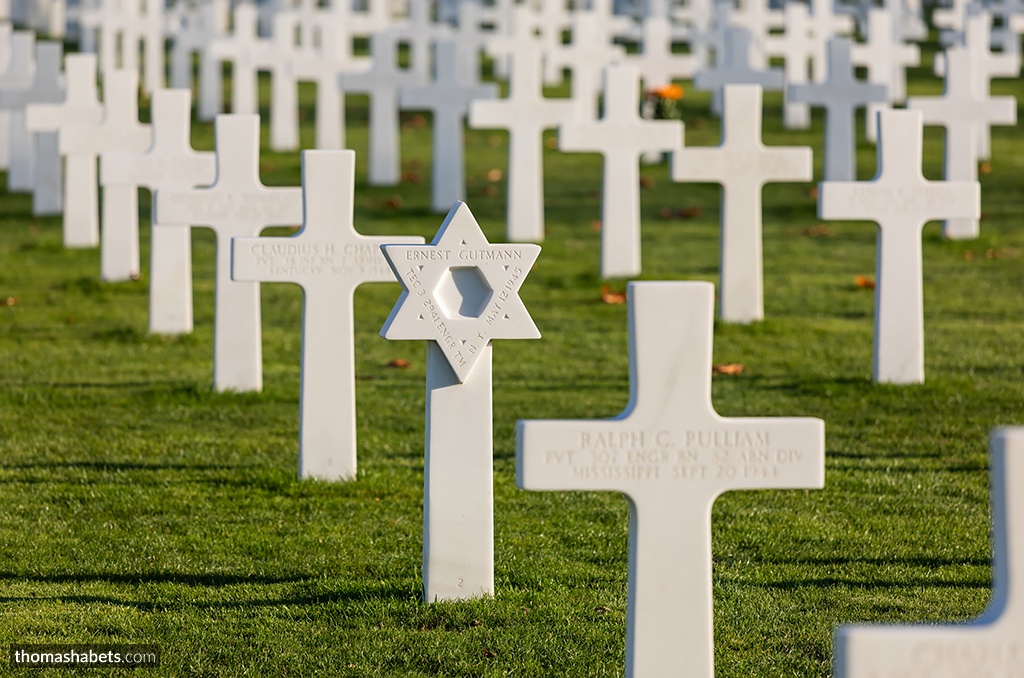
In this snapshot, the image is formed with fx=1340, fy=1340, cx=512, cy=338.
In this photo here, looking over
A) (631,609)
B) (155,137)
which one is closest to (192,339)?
(155,137)

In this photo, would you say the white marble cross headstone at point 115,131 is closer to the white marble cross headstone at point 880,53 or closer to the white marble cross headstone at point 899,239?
the white marble cross headstone at point 899,239

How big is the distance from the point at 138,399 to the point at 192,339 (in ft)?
4.30

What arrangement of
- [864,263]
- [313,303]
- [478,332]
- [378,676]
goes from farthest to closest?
1. [864,263]
2. [313,303]
3. [478,332]
4. [378,676]

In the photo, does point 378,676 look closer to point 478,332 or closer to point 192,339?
point 478,332

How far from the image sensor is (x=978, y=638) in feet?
8.07

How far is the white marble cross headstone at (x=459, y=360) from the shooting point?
4090 millimetres

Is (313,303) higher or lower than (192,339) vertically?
lower

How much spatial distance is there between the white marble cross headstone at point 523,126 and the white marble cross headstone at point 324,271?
6132mm

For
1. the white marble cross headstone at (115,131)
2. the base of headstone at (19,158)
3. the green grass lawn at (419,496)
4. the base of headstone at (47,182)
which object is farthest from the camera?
the base of headstone at (19,158)

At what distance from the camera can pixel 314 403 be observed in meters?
5.49

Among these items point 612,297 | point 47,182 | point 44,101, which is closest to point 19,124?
point 47,182

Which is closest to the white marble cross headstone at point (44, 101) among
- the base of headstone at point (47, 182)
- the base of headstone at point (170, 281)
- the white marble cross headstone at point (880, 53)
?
the base of headstone at point (47, 182)

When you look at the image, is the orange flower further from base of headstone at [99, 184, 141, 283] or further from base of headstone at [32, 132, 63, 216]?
base of headstone at [99, 184, 141, 283]

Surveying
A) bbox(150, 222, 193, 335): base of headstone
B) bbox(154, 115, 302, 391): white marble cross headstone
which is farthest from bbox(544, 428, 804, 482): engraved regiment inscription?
bbox(150, 222, 193, 335): base of headstone
